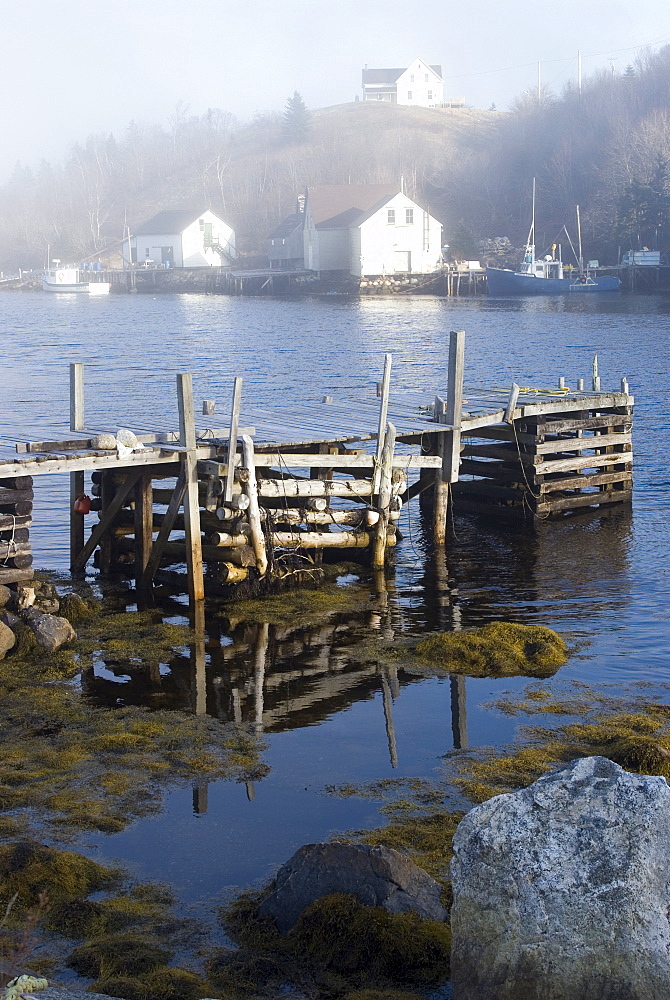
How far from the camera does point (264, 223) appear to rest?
515ft

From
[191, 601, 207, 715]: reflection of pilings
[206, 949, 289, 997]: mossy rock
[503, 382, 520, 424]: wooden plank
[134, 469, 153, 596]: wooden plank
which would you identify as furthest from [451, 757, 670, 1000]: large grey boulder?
[503, 382, 520, 424]: wooden plank

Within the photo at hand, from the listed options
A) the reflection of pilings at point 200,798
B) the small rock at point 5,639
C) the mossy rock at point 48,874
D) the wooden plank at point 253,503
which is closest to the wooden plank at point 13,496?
the small rock at point 5,639

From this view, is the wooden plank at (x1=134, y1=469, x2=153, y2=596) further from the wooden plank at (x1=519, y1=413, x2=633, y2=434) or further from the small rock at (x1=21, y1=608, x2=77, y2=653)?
the wooden plank at (x1=519, y1=413, x2=633, y2=434)

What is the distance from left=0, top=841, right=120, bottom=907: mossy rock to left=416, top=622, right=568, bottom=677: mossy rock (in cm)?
640

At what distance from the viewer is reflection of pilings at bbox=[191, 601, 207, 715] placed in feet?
42.8

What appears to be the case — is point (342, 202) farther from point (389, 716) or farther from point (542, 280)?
point (389, 716)

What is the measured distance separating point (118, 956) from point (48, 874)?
1191mm

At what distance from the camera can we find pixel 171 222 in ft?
475

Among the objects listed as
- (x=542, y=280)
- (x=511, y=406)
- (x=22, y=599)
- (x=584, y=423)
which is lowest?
(x=22, y=599)

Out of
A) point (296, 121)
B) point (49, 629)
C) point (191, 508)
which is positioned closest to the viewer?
point (49, 629)

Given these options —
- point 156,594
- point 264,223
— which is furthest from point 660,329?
point 264,223

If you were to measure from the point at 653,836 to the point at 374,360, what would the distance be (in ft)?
160

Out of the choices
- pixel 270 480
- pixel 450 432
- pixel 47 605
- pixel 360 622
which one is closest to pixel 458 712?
pixel 360 622

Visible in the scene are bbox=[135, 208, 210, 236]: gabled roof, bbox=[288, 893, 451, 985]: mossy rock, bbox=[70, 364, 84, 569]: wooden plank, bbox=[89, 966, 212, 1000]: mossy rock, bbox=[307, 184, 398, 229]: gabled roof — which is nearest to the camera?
bbox=[89, 966, 212, 1000]: mossy rock
